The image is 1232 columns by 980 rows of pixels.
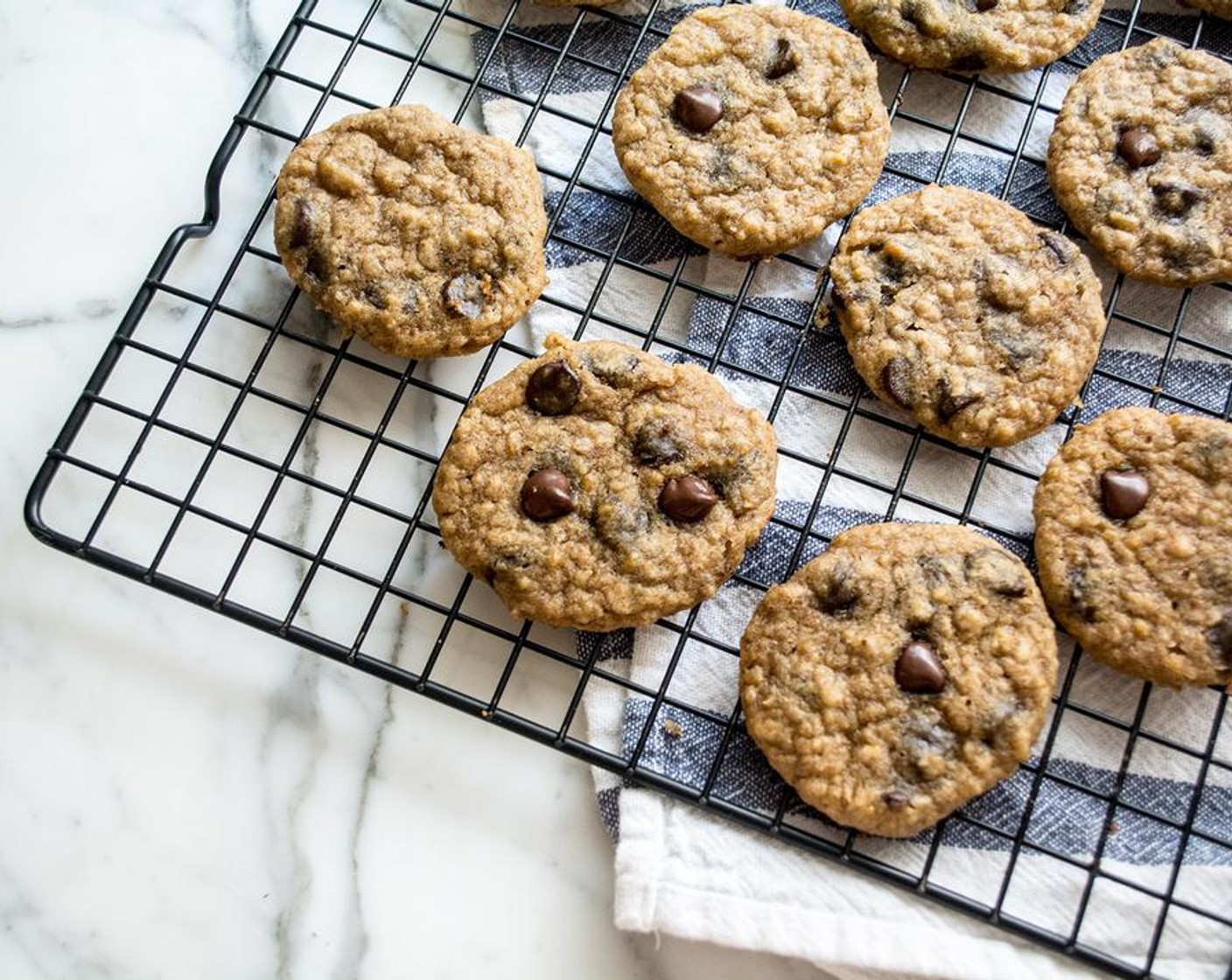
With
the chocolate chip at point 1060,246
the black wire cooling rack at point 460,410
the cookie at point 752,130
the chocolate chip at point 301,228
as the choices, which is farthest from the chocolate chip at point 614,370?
the chocolate chip at point 1060,246

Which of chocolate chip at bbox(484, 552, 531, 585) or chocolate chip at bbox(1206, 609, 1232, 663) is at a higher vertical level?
chocolate chip at bbox(1206, 609, 1232, 663)

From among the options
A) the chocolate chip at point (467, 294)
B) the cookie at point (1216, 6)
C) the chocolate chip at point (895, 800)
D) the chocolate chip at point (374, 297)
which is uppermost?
the cookie at point (1216, 6)

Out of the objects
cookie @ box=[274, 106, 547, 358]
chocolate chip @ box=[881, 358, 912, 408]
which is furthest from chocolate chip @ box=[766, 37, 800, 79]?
chocolate chip @ box=[881, 358, 912, 408]

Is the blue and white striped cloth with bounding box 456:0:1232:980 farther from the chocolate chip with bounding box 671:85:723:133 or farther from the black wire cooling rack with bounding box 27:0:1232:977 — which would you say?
the chocolate chip with bounding box 671:85:723:133

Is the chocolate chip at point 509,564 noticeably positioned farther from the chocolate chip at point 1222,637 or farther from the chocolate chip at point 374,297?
the chocolate chip at point 1222,637

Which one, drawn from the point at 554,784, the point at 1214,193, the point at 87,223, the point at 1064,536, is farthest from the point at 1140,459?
the point at 87,223

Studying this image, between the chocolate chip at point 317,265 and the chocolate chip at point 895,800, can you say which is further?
the chocolate chip at point 317,265
